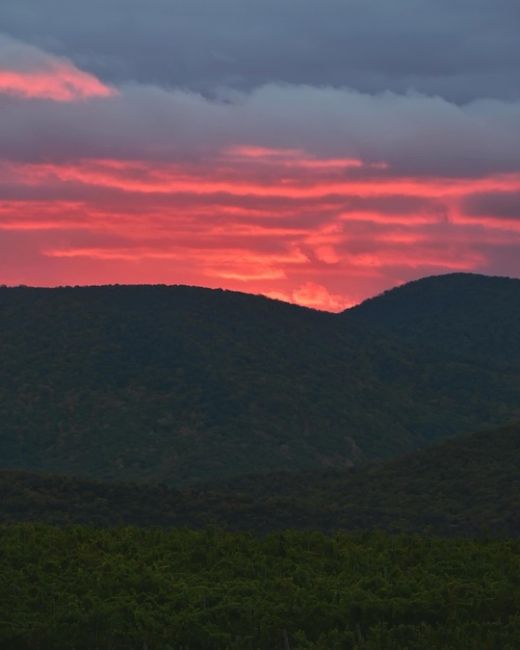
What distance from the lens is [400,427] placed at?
193750 millimetres

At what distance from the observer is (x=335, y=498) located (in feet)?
400

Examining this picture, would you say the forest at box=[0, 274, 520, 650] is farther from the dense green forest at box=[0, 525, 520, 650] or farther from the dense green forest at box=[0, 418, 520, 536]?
the dense green forest at box=[0, 418, 520, 536]

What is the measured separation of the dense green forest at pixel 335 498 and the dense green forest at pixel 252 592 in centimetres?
3498

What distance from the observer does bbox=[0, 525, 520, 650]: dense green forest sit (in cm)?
4250

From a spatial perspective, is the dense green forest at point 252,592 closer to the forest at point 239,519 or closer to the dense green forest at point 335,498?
the forest at point 239,519

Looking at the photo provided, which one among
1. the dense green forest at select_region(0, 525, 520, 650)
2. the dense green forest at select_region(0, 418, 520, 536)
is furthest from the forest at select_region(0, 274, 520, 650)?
the dense green forest at select_region(0, 418, 520, 536)

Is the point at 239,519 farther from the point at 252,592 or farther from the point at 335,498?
the point at 252,592

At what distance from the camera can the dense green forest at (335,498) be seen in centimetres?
9612

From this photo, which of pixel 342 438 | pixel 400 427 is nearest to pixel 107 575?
pixel 342 438

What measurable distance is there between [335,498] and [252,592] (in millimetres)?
74586

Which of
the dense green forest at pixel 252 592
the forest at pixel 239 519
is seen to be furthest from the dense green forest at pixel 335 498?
the dense green forest at pixel 252 592

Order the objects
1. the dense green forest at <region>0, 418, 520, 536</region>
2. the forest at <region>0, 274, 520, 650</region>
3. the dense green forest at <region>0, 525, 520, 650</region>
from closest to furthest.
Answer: the dense green forest at <region>0, 525, 520, 650</region>
the forest at <region>0, 274, 520, 650</region>
the dense green forest at <region>0, 418, 520, 536</region>

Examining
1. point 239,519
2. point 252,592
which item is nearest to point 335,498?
point 239,519

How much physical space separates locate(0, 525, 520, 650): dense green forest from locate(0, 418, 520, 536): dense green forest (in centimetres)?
3498
